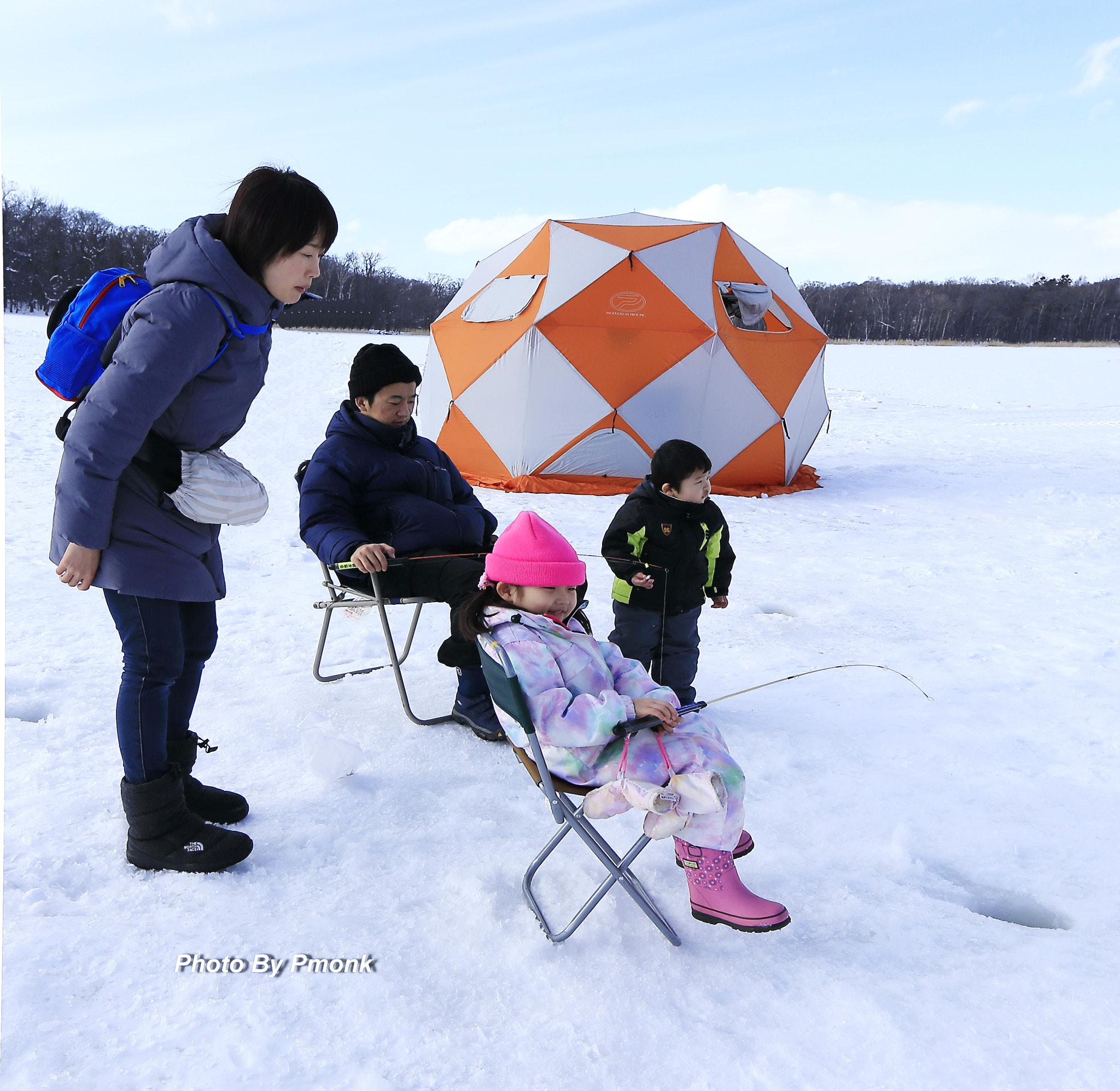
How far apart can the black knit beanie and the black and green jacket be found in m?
1.02

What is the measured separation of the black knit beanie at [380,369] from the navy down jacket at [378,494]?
13 cm

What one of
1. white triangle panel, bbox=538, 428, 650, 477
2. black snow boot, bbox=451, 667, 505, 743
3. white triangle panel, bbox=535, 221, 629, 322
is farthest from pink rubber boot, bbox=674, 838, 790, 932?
white triangle panel, bbox=535, 221, 629, 322

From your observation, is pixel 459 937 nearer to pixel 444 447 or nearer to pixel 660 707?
pixel 660 707

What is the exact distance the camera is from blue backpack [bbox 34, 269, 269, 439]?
2.02 metres

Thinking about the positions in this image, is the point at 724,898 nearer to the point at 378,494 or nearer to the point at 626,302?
the point at 378,494

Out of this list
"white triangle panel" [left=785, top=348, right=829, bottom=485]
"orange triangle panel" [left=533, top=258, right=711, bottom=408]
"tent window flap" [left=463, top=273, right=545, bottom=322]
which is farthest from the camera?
"white triangle panel" [left=785, top=348, right=829, bottom=485]

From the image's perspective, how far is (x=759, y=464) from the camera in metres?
8.30

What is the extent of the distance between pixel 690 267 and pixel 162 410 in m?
7.04

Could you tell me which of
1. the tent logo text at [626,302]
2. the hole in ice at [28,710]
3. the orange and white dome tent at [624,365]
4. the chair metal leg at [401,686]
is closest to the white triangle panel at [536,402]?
the orange and white dome tent at [624,365]

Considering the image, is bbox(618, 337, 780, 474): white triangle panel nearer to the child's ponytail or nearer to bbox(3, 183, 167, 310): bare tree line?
the child's ponytail

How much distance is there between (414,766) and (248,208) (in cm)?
181

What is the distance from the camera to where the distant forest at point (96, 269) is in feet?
140

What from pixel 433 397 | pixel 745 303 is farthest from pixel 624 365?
pixel 433 397

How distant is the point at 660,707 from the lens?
6.23ft
